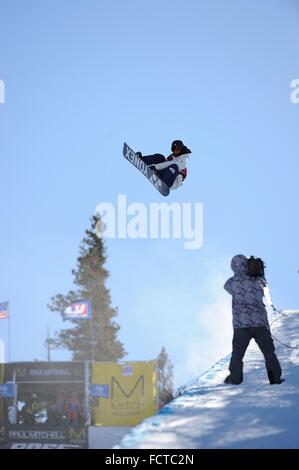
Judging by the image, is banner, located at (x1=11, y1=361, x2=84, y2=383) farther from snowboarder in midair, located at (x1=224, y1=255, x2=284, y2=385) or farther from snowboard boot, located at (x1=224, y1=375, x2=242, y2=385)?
snowboarder in midair, located at (x1=224, y1=255, x2=284, y2=385)

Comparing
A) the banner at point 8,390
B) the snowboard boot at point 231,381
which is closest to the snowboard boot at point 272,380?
Answer: the snowboard boot at point 231,381

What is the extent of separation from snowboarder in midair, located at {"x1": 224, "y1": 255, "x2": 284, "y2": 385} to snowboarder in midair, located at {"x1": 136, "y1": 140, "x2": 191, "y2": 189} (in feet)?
19.7

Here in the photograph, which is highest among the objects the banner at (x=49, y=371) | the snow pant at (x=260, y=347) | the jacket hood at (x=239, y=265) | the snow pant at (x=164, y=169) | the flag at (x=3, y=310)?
the snow pant at (x=164, y=169)

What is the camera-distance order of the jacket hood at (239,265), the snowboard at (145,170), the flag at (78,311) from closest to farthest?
the jacket hood at (239,265) < the snowboard at (145,170) < the flag at (78,311)

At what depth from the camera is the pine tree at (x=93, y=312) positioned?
42.7 metres

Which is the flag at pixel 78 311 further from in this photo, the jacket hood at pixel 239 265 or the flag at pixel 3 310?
the jacket hood at pixel 239 265

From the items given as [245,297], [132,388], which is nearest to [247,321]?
[245,297]

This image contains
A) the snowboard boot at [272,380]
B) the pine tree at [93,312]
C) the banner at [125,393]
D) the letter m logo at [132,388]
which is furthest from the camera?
the pine tree at [93,312]

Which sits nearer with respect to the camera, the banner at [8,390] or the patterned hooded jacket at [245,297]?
the patterned hooded jacket at [245,297]

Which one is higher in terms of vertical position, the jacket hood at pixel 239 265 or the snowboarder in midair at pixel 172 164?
the snowboarder in midair at pixel 172 164

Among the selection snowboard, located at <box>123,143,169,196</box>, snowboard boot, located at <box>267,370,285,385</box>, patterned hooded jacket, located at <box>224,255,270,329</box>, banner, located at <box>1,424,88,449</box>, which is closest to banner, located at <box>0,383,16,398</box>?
banner, located at <box>1,424,88,449</box>
